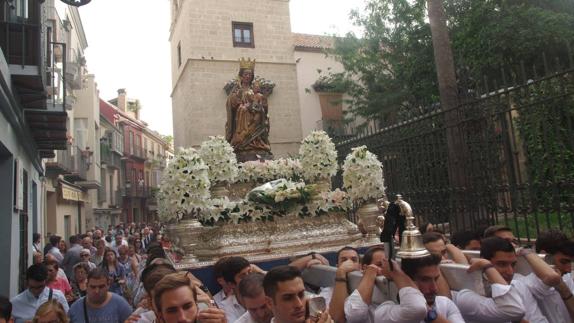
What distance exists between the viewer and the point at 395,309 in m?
2.47

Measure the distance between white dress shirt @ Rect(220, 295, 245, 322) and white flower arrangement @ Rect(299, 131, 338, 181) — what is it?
12.3 feet

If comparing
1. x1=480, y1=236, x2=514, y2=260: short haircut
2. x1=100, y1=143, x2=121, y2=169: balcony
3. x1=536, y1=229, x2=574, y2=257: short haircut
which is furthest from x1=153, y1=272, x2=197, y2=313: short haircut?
x1=100, y1=143, x2=121, y2=169: balcony

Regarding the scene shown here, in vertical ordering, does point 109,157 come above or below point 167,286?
above

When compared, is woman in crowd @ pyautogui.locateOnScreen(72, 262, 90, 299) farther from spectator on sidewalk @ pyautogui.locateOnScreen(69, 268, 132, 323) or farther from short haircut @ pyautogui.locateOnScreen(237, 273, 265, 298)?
short haircut @ pyautogui.locateOnScreen(237, 273, 265, 298)

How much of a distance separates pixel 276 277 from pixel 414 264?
0.77 meters

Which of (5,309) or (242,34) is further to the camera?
(242,34)

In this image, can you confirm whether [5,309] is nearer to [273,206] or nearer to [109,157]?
[273,206]

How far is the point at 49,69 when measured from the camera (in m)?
8.97

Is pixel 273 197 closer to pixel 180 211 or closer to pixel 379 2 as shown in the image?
pixel 180 211

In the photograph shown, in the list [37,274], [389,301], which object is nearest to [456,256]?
[389,301]

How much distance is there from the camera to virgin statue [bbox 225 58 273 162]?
27.8 ft

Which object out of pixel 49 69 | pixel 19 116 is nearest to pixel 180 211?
pixel 19 116

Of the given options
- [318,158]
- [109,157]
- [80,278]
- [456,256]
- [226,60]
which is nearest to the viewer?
[456,256]

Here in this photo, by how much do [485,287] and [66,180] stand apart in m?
21.5
